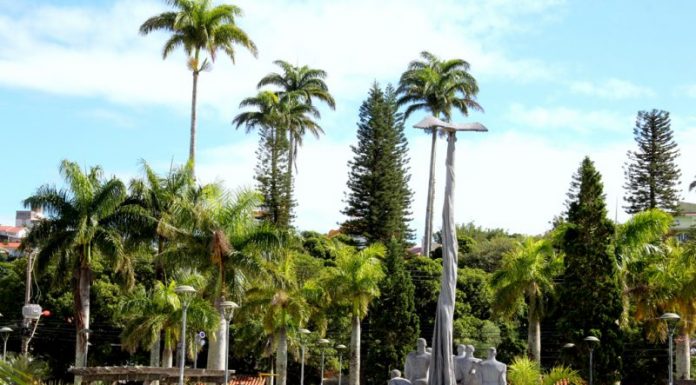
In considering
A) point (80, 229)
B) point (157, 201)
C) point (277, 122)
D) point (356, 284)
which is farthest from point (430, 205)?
point (80, 229)

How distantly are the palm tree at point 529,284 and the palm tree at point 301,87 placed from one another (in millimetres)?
20474

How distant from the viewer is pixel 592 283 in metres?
34.6

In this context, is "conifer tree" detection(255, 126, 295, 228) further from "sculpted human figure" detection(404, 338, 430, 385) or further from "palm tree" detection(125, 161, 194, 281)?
"sculpted human figure" detection(404, 338, 430, 385)

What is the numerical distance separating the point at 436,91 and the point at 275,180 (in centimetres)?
1040

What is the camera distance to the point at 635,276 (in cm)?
3581

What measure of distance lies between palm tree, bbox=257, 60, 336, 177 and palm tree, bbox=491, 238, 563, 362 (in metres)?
20.5

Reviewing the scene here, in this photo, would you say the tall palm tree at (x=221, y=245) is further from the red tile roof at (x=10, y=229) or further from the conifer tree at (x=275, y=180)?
the red tile roof at (x=10, y=229)

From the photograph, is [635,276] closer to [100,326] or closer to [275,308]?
[275,308]

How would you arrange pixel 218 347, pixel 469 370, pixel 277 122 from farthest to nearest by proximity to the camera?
pixel 277 122
pixel 218 347
pixel 469 370

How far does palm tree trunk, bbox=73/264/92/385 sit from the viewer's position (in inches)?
1054

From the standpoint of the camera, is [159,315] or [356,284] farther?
[356,284]

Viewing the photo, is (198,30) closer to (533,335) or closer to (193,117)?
(193,117)

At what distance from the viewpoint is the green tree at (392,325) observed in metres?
40.6

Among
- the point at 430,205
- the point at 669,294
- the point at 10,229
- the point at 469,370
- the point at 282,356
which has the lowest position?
the point at 282,356
